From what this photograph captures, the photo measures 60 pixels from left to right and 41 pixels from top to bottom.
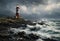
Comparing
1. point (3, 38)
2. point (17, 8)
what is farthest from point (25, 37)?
point (17, 8)

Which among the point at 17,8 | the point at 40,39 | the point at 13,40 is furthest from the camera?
the point at 17,8

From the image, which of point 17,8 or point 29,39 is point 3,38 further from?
point 17,8

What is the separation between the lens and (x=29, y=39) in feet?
105

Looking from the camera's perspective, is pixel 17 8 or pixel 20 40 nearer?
pixel 20 40

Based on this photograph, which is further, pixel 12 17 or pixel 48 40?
pixel 12 17

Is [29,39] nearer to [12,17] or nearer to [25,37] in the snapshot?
[25,37]

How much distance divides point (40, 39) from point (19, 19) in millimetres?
38686

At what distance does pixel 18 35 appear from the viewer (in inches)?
1332

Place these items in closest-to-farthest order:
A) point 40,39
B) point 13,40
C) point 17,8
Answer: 1. point 13,40
2. point 40,39
3. point 17,8

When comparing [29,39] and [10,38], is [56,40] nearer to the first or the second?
[29,39]

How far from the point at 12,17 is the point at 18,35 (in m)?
37.7

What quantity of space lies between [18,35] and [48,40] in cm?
525

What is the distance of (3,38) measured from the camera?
31312mm

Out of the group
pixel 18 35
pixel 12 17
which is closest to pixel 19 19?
pixel 12 17
